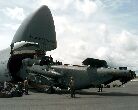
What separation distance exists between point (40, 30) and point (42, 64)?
1182 centimetres

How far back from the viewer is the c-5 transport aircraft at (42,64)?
3322 cm

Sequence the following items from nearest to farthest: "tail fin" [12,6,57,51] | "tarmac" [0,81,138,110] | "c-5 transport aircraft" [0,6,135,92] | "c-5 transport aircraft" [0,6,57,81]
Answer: "tarmac" [0,81,138,110] < "c-5 transport aircraft" [0,6,135,92] < "c-5 transport aircraft" [0,6,57,81] < "tail fin" [12,6,57,51]

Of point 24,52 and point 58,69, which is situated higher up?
point 24,52

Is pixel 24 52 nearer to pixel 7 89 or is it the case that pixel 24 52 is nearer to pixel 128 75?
pixel 7 89

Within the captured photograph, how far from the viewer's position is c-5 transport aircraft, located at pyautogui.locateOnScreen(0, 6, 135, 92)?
3322cm

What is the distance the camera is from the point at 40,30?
48.0 metres

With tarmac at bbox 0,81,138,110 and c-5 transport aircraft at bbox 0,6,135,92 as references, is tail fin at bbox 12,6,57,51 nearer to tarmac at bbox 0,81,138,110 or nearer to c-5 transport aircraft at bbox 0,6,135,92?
c-5 transport aircraft at bbox 0,6,135,92

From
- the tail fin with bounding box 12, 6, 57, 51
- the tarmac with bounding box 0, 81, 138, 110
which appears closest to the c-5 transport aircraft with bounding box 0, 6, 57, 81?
the tail fin with bounding box 12, 6, 57, 51

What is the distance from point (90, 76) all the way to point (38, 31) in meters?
17.1

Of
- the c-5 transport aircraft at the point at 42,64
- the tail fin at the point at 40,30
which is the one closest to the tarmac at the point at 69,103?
the c-5 transport aircraft at the point at 42,64

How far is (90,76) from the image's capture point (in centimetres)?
3331

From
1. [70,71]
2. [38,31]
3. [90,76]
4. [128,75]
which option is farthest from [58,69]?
[38,31]

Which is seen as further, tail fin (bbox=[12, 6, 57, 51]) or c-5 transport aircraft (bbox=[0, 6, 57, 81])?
tail fin (bbox=[12, 6, 57, 51])

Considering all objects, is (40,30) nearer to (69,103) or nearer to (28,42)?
(28,42)
